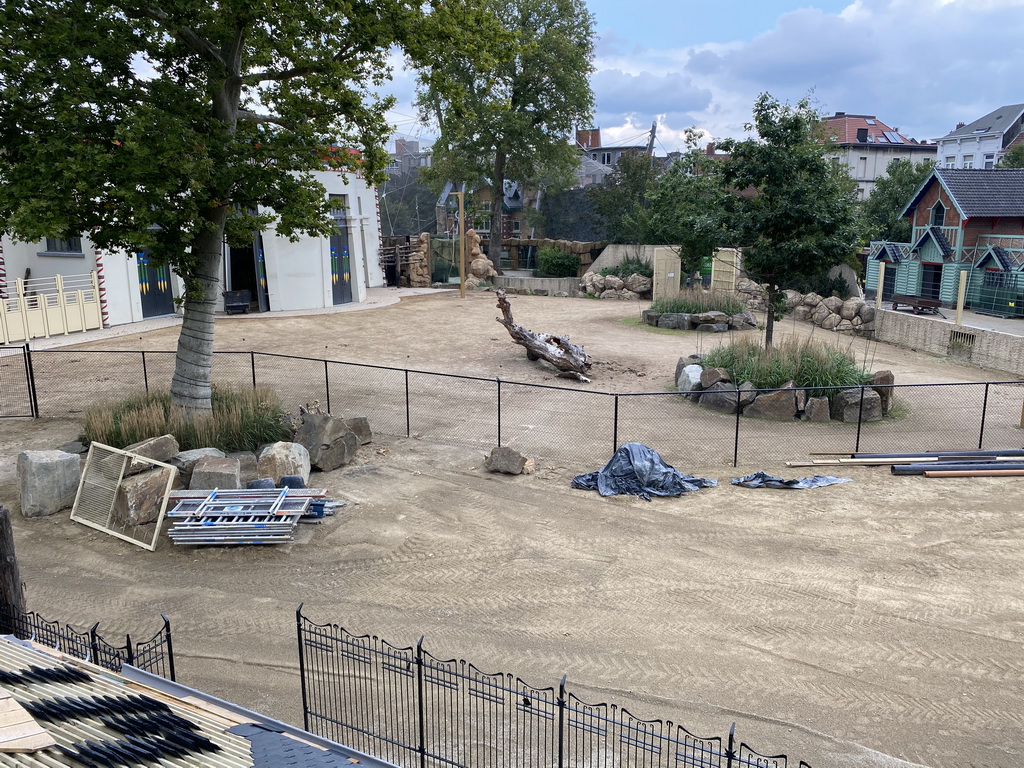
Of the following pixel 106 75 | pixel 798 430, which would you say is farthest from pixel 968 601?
pixel 106 75

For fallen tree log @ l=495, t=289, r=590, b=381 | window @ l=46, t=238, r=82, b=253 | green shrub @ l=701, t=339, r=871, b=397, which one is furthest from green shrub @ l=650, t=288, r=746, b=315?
window @ l=46, t=238, r=82, b=253

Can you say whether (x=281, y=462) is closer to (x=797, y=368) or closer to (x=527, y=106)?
(x=797, y=368)

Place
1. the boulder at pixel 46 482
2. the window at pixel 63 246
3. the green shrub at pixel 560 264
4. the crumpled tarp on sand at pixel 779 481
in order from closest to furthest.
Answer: the boulder at pixel 46 482 → the crumpled tarp on sand at pixel 779 481 → the window at pixel 63 246 → the green shrub at pixel 560 264

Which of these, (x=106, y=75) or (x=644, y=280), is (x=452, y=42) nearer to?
(x=106, y=75)

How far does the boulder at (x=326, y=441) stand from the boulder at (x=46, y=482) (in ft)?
11.9

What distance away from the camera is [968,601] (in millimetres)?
9984

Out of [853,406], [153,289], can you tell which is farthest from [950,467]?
[153,289]

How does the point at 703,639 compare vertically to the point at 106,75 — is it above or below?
below

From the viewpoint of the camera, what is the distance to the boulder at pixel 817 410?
17969mm

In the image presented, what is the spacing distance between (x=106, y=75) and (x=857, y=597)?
13581 millimetres

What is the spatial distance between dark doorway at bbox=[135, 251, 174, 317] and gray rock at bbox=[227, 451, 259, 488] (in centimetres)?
1910

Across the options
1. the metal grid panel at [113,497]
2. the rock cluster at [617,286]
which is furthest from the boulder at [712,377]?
the rock cluster at [617,286]

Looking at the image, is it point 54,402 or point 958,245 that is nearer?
point 54,402

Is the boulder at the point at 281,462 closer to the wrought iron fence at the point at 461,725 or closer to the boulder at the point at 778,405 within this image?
the wrought iron fence at the point at 461,725
